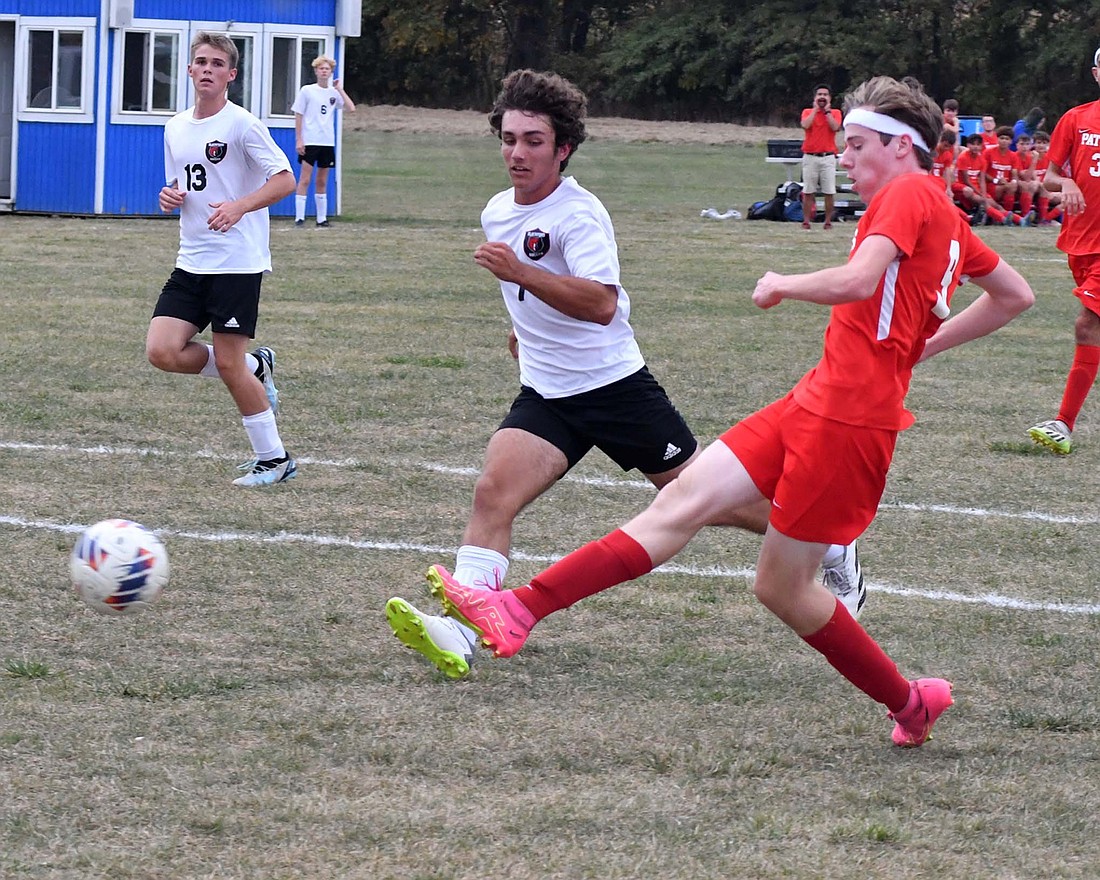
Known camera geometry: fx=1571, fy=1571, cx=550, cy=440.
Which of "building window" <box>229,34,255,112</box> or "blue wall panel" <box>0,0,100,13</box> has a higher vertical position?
"blue wall panel" <box>0,0,100,13</box>

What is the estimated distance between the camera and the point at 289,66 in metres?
20.4

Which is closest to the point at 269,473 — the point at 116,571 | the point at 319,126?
the point at 116,571

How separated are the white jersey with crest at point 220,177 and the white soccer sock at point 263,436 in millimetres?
665

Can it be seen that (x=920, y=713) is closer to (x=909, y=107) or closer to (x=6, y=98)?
(x=909, y=107)

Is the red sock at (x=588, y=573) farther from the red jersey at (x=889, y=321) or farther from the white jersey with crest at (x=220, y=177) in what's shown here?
the white jersey with crest at (x=220, y=177)

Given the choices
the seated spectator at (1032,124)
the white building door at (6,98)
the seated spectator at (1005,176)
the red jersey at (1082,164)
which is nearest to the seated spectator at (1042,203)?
the seated spectator at (1005,176)

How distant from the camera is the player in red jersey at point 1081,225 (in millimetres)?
8188

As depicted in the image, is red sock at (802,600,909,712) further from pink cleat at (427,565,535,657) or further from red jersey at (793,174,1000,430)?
pink cleat at (427,565,535,657)

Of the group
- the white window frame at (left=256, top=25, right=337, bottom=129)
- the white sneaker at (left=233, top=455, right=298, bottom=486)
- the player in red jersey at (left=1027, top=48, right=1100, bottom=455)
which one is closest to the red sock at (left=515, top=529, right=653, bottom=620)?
the white sneaker at (left=233, top=455, right=298, bottom=486)

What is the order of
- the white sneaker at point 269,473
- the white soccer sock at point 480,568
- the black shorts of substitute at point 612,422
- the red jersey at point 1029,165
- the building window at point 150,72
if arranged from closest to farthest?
the white soccer sock at point 480,568
the black shorts of substitute at point 612,422
the white sneaker at point 269,473
the building window at point 150,72
the red jersey at point 1029,165

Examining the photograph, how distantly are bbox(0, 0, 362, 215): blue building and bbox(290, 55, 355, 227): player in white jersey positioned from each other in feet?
2.10

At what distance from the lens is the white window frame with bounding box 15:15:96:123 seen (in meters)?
19.5

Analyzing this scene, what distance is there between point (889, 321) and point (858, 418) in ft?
0.80

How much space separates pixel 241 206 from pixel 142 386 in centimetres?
249
